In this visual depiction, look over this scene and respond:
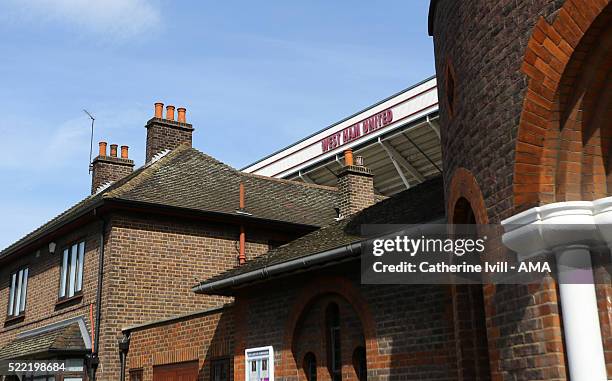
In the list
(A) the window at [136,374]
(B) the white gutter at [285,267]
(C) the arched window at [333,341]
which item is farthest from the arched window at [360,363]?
(A) the window at [136,374]

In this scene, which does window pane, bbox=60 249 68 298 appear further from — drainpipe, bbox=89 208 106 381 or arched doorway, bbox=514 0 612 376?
arched doorway, bbox=514 0 612 376

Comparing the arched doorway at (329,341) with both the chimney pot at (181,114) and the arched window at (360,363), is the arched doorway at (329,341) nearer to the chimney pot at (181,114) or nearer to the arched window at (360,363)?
the arched window at (360,363)

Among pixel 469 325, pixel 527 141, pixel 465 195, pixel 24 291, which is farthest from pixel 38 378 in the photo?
pixel 527 141

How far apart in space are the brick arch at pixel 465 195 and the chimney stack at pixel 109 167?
15544mm

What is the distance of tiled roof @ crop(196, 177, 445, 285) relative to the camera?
10492mm

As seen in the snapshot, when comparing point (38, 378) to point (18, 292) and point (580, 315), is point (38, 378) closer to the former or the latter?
point (18, 292)

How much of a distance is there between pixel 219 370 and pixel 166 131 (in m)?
9.65

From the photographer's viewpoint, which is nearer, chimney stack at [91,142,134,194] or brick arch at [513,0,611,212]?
brick arch at [513,0,611,212]

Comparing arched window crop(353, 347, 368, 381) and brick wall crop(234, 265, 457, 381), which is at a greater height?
brick wall crop(234, 265, 457, 381)

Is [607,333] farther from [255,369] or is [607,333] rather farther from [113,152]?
[113,152]

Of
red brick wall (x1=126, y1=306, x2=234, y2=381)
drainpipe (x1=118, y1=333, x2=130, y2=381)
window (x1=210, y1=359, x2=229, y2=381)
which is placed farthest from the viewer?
drainpipe (x1=118, y1=333, x2=130, y2=381)

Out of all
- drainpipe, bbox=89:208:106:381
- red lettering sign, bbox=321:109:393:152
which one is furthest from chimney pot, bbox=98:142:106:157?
red lettering sign, bbox=321:109:393:152

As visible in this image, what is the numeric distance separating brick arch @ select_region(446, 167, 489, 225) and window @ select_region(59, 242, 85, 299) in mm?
12282

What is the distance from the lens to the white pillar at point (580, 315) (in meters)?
4.98
